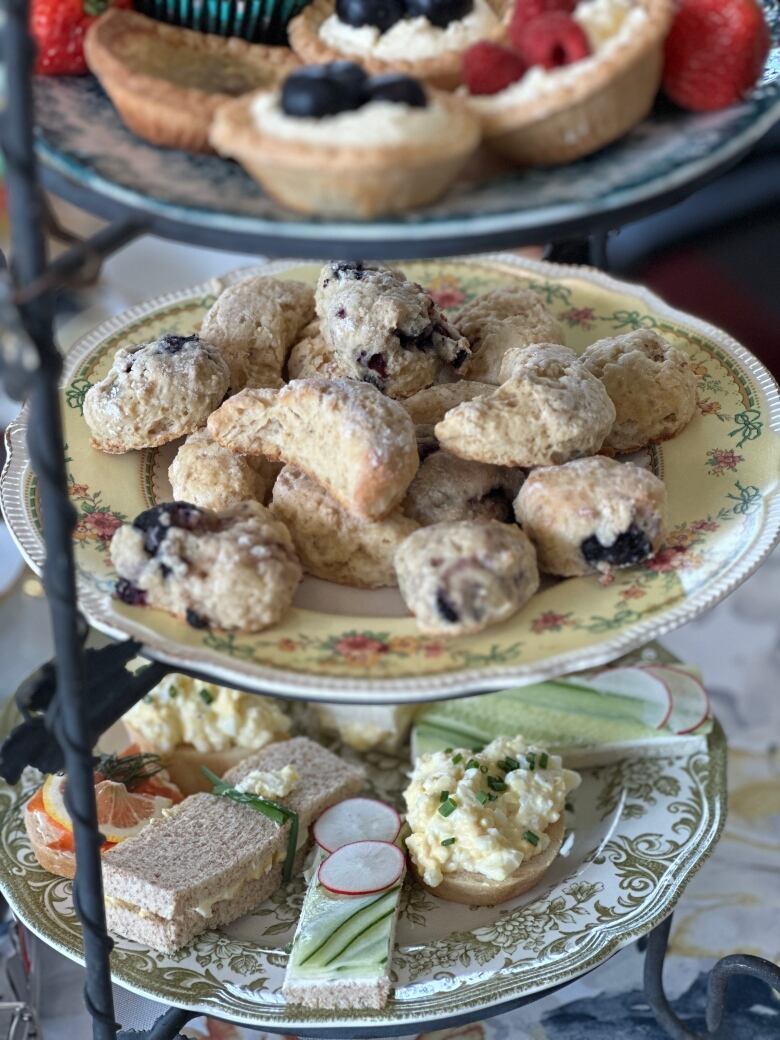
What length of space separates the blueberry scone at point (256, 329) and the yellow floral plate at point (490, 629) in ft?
0.46

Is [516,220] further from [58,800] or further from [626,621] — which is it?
[58,800]

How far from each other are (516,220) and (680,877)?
39.5 inches

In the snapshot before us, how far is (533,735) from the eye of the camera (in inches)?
73.8

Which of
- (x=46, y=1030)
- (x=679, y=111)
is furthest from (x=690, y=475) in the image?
(x=46, y=1030)

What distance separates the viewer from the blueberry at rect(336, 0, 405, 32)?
3.60ft

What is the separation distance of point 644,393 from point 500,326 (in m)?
0.22

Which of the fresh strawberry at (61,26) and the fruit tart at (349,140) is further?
the fresh strawberry at (61,26)

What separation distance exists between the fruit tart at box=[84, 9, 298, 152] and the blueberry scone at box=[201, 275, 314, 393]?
42 cm

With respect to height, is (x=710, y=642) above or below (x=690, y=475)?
below

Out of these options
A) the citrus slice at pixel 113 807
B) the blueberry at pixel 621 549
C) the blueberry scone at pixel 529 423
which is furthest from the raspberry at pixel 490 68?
the citrus slice at pixel 113 807

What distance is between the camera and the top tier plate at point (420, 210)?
37.3 inches

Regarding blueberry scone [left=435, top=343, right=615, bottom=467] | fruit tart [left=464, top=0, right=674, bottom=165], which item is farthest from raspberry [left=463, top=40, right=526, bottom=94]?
blueberry scone [left=435, top=343, right=615, bottom=467]

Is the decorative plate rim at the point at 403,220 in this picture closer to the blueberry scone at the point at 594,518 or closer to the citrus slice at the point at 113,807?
the blueberry scone at the point at 594,518

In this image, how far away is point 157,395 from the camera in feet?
4.64
